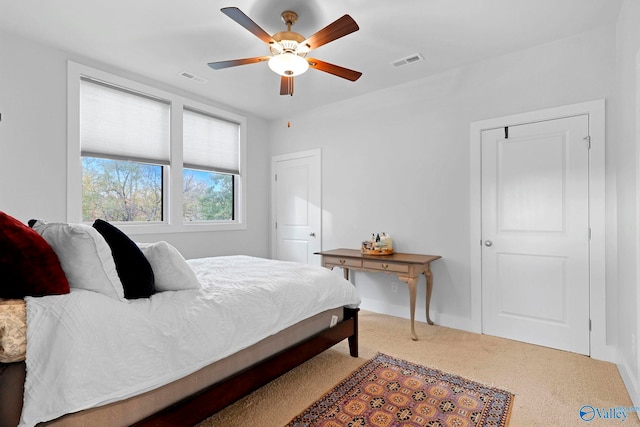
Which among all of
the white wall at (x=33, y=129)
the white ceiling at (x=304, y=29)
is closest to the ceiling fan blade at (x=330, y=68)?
the white ceiling at (x=304, y=29)

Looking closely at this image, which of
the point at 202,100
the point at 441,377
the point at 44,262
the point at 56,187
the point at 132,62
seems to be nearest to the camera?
the point at 44,262

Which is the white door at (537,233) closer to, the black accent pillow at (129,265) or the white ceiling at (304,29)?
the white ceiling at (304,29)

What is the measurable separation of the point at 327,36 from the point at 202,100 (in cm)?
256

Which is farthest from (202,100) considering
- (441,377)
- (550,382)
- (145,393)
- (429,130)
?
(550,382)

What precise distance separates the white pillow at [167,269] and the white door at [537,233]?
9.13 feet

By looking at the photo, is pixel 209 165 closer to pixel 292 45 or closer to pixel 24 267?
pixel 292 45

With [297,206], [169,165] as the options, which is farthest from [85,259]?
[297,206]

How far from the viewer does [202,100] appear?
14.0 ft

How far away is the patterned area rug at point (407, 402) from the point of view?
1.90 meters

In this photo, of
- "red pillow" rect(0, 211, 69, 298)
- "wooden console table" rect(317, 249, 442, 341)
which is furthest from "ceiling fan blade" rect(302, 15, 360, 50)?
"wooden console table" rect(317, 249, 442, 341)

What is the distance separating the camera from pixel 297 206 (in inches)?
192

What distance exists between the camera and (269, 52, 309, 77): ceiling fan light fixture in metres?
2.39

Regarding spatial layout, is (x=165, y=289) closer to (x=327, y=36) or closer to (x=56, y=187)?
(x=327, y=36)

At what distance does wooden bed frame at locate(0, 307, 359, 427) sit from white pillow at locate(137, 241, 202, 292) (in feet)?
1.83
